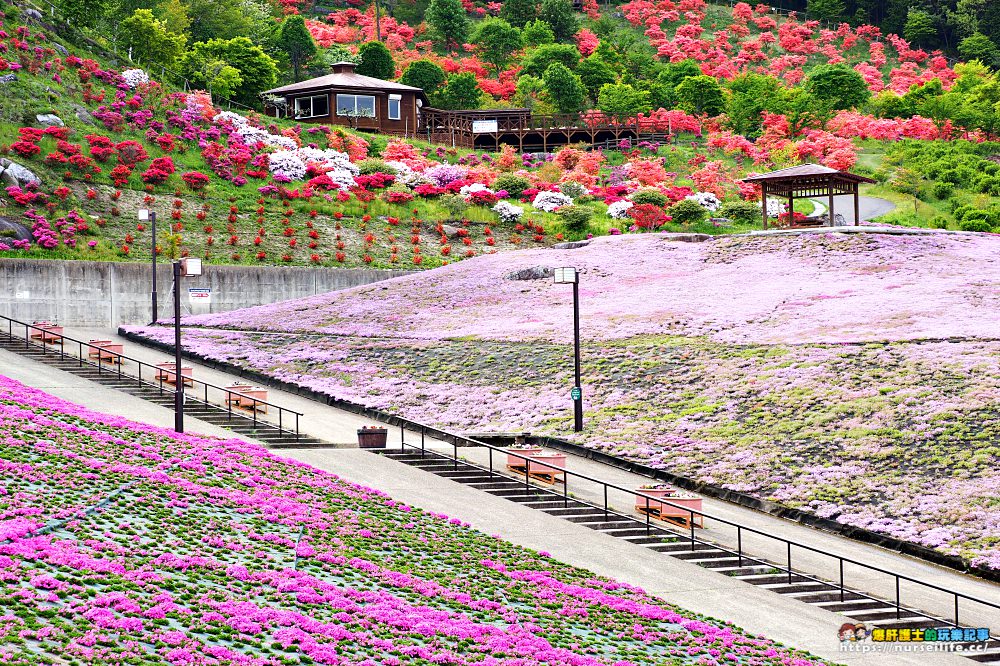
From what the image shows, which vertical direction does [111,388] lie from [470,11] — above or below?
below

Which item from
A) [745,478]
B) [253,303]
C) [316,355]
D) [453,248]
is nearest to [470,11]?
[453,248]

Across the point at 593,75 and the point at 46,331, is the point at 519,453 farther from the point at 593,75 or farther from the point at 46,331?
the point at 593,75

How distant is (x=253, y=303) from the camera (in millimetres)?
57500

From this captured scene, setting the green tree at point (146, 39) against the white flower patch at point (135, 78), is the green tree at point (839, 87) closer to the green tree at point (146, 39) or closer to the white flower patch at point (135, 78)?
the green tree at point (146, 39)

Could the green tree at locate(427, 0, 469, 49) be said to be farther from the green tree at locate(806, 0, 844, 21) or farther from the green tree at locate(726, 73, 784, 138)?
the green tree at locate(806, 0, 844, 21)

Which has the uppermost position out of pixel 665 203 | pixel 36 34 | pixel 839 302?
pixel 36 34

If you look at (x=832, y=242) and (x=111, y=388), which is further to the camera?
(x=832, y=242)

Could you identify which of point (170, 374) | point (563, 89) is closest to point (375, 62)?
point (563, 89)

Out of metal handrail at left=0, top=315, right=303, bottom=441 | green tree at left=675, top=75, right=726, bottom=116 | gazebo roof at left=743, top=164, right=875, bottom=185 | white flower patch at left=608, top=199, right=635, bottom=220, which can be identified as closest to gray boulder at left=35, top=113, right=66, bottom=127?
metal handrail at left=0, top=315, right=303, bottom=441

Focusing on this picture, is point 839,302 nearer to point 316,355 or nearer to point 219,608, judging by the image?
point 316,355

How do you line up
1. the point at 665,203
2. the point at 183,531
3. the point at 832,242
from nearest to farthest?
the point at 183,531 → the point at 832,242 → the point at 665,203

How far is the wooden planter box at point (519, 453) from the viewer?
33156mm

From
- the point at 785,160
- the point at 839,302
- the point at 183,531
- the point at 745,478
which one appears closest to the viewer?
the point at 183,531

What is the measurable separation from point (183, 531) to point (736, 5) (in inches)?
5590
